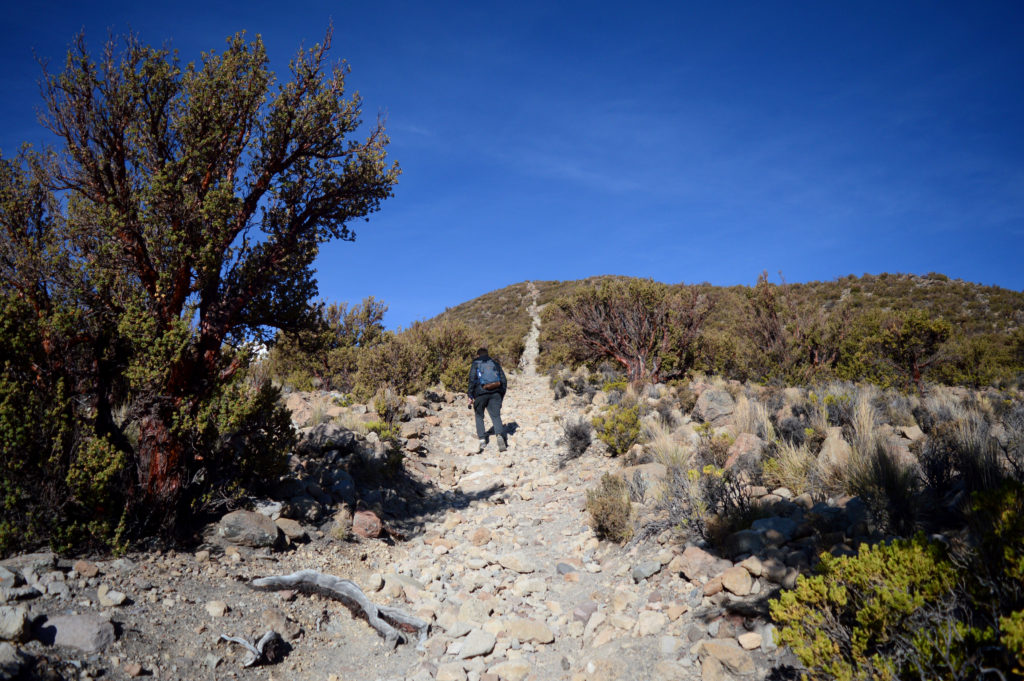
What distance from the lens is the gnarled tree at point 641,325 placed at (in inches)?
632

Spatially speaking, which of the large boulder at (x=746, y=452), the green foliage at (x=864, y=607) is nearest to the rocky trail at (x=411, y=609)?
the green foliage at (x=864, y=607)

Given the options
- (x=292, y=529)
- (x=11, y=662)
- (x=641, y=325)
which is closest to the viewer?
(x=11, y=662)

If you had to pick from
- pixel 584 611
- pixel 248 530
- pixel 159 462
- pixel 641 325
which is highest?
pixel 641 325

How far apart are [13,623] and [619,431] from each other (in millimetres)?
8518

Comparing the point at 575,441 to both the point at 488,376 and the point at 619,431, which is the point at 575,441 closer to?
the point at 619,431

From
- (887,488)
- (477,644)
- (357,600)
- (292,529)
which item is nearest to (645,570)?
(477,644)

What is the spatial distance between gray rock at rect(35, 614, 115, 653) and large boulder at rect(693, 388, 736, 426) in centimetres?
928

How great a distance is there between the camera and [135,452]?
5.46 m

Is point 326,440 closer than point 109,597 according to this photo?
No

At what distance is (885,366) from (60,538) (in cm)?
1619

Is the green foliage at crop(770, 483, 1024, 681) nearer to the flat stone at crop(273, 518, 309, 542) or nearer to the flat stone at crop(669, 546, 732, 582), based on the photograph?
the flat stone at crop(669, 546, 732, 582)

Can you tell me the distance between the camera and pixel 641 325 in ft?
54.7

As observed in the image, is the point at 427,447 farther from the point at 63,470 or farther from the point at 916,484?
the point at 916,484

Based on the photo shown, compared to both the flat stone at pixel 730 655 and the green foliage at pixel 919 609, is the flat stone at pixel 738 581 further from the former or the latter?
the green foliage at pixel 919 609
